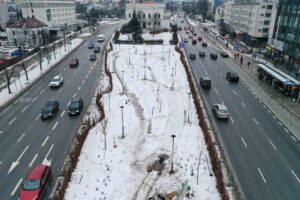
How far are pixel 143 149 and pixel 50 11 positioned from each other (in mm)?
106528

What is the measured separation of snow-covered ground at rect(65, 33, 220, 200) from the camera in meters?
21.7

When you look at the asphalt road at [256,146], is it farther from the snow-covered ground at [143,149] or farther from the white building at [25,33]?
the white building at [25,33]

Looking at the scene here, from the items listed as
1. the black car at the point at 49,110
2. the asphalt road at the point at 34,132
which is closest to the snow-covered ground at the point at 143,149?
the asphalt road at the point at 34,132

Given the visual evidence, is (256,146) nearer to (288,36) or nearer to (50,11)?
(288,36)

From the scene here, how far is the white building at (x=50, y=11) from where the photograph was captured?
111 m

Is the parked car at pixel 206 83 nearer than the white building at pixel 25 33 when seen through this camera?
Yes

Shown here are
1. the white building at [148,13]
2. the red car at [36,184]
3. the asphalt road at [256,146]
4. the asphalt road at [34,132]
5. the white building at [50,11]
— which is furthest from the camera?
the white building at [148,13]

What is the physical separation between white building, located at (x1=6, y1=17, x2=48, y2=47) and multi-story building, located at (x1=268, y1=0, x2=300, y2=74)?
2801 inches

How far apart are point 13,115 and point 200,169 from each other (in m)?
26.4

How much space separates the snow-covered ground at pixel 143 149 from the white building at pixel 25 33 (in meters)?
58.0

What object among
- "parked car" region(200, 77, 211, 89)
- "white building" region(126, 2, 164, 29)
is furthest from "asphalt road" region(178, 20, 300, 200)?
"white building" region(126, 2, 164, 29)

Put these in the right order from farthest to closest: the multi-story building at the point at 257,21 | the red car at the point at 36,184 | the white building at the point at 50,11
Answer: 1. the white building at the point at 50,11
2. the multi-story building at the point at 257,21
3. the red car at the point at 36,184

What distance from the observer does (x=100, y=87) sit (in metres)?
46.2

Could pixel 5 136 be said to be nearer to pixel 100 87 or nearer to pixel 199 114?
pixel 100 87
